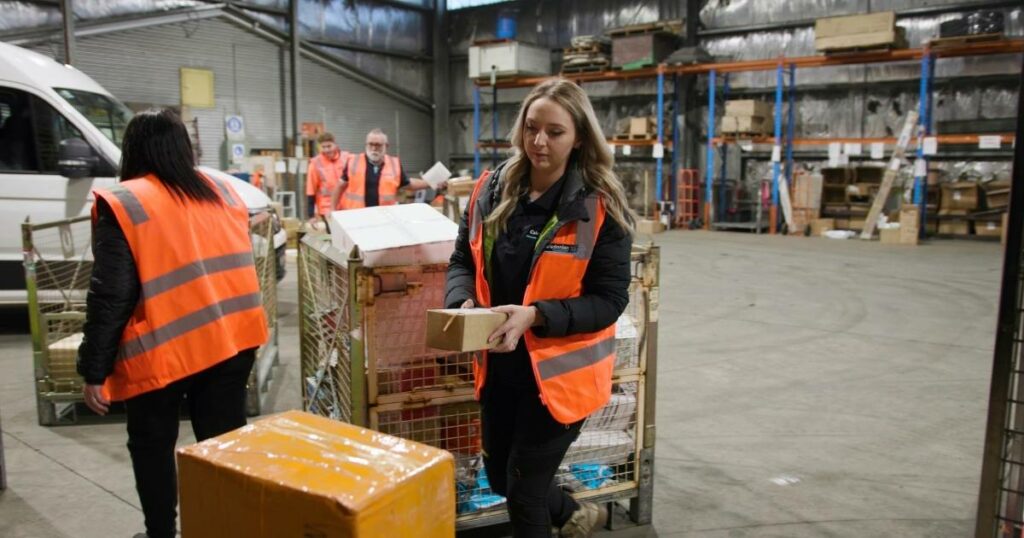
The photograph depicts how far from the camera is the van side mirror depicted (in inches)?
243

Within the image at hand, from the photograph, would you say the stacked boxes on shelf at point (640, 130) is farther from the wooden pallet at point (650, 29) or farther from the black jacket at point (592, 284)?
the black jacket at point (592, 284)

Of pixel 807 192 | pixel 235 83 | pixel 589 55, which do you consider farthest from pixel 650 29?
pixel 235 83

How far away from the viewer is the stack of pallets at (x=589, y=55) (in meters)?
17.1

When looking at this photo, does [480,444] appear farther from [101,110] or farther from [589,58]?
[589,58]

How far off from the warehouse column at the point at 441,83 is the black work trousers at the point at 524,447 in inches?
779

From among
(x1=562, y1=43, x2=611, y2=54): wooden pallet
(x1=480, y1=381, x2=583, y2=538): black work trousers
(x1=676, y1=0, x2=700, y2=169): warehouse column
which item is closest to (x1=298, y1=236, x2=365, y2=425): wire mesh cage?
(x1=480, y1=381, x2=583, y2=538): black work trousers

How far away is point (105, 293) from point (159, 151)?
0.50 m

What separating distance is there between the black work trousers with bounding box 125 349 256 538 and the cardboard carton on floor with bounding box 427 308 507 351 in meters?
1.10

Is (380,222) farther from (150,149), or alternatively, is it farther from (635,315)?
(635,315)

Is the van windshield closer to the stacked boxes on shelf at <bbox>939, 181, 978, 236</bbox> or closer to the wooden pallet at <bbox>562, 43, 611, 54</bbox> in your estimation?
the wooden pallet at <bbox>562, 43, 611, 54</bbox>

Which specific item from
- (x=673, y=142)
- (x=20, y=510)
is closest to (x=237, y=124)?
(x=673, y=142)

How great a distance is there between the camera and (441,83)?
2175 cm

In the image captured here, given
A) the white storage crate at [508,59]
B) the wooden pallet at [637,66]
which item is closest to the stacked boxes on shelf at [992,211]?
the wooden pallet at [637,66]

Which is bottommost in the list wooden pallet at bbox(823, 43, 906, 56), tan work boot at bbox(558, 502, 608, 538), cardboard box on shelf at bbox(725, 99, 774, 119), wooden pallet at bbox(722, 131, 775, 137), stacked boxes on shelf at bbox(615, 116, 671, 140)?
tan work boot at bbox(558, 502, 608, 538)
